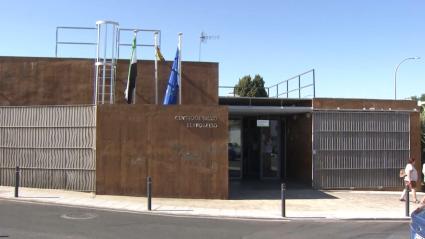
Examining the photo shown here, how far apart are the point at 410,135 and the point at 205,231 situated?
1320cm

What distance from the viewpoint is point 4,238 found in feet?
34.5

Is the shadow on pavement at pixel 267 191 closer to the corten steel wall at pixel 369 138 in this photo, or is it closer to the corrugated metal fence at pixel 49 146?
the corten steel wall at pixel 369 138

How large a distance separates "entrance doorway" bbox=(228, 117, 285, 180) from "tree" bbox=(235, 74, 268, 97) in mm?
38961

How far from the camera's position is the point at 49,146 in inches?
777

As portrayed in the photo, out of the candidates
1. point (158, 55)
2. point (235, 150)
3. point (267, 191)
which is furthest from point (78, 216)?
point (235, 150)

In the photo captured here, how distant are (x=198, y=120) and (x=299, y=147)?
643 centimetres

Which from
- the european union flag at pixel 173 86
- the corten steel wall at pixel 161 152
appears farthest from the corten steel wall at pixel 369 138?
the european union flag at pixel 173 86

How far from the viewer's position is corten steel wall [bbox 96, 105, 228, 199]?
61.4ft

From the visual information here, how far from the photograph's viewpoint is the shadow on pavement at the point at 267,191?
19391 mm

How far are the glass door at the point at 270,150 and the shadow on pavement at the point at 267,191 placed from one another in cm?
163

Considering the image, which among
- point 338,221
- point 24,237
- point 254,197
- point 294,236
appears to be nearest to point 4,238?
point 24,237

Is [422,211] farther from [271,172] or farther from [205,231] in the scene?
[271,172]

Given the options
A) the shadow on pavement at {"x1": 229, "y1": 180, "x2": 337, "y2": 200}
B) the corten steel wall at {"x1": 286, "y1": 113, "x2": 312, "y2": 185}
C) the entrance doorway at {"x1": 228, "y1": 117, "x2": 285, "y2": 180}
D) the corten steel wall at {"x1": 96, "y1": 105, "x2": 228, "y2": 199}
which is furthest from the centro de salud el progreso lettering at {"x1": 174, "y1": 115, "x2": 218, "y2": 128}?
the entrance doorway at {"x1": 228, "y1": 117, "x2": 285, "y2": 180}

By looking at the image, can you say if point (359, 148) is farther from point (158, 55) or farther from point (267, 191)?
point (158, 55)
